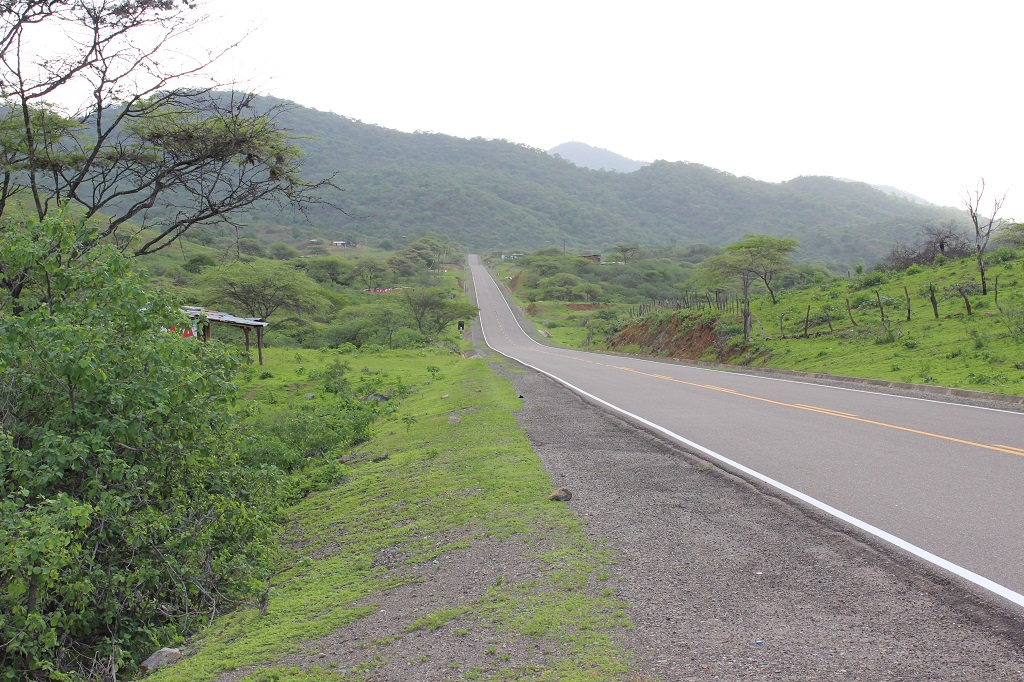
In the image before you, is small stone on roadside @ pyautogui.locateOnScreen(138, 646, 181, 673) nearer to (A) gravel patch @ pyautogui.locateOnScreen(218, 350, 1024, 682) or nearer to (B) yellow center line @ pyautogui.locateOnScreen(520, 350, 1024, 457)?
(A) gravel patch @ pyautogui.locateOnScreen(218, 350, 1024, 682)

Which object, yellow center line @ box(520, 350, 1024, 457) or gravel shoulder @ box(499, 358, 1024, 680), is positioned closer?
gravel shoulder @ box(499, 358, 1024, 680)

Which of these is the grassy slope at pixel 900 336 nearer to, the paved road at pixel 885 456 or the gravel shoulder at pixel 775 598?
the paved road at pixel 885 456

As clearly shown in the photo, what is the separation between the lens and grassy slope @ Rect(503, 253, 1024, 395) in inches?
Answer: 677

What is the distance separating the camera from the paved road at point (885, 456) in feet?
16.5

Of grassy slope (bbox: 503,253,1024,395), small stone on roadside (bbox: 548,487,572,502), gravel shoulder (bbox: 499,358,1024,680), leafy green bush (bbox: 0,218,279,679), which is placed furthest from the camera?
grassy slope (bbox: 503,253,1024,395)

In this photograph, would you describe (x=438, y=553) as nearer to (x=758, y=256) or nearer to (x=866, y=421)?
(x=866, y=421)

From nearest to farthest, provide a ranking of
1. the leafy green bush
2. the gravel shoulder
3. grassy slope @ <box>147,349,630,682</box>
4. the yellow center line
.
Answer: the gravel shoulder, grassy slope @ <box>147,349,630,682</box>, the leafy green bush, the yellow center line

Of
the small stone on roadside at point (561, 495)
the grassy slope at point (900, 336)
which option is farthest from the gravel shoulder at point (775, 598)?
the grassy slope at point (900, 336)

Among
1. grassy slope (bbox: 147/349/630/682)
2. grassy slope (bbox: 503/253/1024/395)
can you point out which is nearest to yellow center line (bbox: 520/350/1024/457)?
grassy slope (bbox: 503/253/1024/395)

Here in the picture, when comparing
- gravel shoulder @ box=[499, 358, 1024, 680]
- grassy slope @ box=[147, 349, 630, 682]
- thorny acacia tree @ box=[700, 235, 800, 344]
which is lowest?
grassy slope @ box=[147, 349, 630, 682]

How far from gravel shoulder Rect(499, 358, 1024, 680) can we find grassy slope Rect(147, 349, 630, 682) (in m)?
0.29

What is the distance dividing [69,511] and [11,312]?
11.4 feet

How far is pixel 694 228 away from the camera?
19612 cm

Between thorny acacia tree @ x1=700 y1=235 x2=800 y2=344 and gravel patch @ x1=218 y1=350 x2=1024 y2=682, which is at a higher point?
thorny acacia tree @ x1=700 y1=235 x2=800 y2=344
